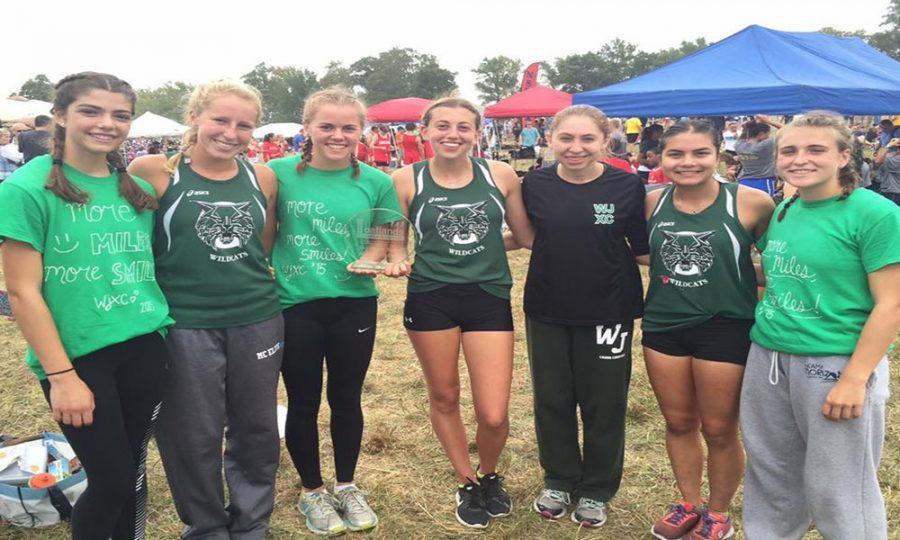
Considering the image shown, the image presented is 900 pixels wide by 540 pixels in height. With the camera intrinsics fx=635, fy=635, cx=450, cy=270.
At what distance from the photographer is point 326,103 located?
2.70 meters

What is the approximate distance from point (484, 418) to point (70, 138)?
2.01m

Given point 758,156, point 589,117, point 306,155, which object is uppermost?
point 589,117

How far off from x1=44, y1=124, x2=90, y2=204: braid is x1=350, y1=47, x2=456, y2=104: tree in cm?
7972

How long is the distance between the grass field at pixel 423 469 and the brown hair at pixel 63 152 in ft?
5.70

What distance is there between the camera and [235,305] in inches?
96.6

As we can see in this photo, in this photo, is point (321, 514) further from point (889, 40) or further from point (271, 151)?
point (889, 40)

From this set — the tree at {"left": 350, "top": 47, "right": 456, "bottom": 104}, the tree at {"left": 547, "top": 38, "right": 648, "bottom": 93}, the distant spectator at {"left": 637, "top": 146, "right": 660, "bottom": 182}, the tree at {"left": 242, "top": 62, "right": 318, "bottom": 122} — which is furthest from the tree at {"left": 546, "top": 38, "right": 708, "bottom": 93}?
the distant spectator at {"left": 637, "top": 146, "right": 660, "bottom": 182}

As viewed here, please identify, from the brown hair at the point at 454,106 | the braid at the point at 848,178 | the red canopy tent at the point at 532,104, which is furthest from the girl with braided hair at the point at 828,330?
the red canopy tent at the point at 532,104

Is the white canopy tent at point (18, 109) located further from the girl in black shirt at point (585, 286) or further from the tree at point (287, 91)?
the tree at point (287, 91)

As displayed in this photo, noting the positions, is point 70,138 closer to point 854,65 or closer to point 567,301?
point 567,301

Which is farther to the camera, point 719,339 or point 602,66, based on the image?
point 602,66

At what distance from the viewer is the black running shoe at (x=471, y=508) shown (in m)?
3.08

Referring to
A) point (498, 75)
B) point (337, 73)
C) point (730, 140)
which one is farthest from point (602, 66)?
point (730, 140)

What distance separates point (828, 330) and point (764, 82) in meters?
6.16
